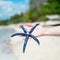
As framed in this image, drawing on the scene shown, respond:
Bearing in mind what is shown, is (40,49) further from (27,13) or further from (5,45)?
(27,13)

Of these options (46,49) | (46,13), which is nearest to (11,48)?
(46,49)

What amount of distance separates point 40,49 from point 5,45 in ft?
2.36

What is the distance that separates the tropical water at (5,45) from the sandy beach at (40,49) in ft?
0.23

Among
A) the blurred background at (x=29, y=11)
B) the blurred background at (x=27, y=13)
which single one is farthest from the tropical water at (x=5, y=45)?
the blurred background at (x=29, y=11)

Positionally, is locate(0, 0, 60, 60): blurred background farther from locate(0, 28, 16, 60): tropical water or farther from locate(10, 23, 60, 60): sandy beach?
locate(10, 23, 60, 60): sandy beach

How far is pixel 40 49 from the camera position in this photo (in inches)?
120

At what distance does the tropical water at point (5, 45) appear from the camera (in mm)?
3059

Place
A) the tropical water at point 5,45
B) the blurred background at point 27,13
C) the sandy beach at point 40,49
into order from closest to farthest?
the sandy beach at point 40,49 → the tropical water at point 5,45 → the blurred background at point 27,13

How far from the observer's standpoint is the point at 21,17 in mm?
4730

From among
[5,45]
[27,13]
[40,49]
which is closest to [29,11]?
[27,13]

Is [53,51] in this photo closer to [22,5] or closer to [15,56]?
[15,56]

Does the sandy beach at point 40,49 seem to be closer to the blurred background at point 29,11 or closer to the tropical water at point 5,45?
the tropical water at point 5,45

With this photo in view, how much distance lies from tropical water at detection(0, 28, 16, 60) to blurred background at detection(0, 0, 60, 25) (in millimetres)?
367

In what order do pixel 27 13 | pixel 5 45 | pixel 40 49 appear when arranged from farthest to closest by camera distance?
pixel 27 13 < pixel 5 45 < pixel 40 49
